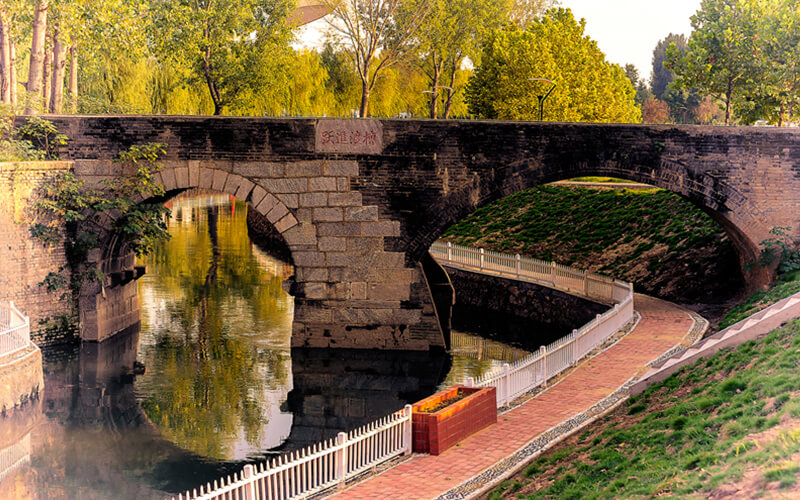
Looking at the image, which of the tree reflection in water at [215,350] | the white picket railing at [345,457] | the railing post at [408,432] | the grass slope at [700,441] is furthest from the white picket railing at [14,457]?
the grass slope at [700,441]

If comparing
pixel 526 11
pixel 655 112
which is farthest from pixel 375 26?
pixel 655 112

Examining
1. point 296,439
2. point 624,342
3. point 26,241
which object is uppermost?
point 26,241

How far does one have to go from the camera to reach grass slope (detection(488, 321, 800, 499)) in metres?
7.92

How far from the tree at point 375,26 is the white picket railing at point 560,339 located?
15078 millimetres

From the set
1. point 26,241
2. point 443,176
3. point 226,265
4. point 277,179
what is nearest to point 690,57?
point 443,176

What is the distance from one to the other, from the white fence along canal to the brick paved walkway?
1.06 feet

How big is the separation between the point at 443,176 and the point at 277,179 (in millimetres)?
4286

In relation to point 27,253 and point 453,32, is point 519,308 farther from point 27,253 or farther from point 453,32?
point 453,32

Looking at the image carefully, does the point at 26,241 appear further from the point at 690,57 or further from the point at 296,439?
the point at 690,57

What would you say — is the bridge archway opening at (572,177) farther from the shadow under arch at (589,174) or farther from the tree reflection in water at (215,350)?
the tree reflection in water at (215,350)

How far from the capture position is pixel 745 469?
7914 mm

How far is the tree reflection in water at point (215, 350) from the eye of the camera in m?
15.8

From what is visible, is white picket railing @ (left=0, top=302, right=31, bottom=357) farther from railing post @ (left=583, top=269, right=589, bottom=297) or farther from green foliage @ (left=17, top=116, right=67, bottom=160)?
railing post @ (left=583, top=269, right=589, bottom=297)

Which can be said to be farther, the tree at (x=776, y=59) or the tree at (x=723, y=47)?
the tree at (x=723, y=47)
